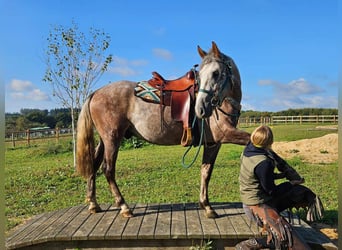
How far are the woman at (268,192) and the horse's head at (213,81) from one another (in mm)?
626

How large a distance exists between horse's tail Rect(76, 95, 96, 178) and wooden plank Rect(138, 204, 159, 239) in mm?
980

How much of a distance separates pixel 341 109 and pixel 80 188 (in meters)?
6.80

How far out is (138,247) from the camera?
10.8 feet

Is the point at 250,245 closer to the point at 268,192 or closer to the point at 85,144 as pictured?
the point at 268,192

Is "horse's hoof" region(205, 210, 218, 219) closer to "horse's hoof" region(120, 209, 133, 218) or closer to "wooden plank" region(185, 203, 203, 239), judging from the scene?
"wooden plank" region(185, 203, 203, 239)

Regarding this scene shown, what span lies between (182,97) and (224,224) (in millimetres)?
1597

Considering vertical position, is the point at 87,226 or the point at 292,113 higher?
the point at 292,113

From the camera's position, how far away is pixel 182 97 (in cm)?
370

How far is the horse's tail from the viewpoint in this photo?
155 inches

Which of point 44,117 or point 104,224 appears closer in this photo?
point 104,224

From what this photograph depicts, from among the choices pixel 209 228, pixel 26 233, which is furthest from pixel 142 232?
pixel 26 233

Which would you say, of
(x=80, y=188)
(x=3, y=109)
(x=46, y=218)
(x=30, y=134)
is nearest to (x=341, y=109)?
(x=3, y=109)

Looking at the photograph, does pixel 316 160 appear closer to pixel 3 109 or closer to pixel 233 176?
pixel 233 176

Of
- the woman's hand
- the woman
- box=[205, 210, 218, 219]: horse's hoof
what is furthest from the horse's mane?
box=[205, 210, 218, 219]: horse's hoof
